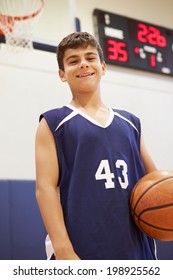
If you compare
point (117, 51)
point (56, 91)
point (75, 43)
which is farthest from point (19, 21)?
point (75, 43)

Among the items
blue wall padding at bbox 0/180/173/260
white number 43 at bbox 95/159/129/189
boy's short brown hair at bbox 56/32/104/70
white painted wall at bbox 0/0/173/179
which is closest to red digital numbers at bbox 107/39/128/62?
white painted wall at bbox 0/0/173/179

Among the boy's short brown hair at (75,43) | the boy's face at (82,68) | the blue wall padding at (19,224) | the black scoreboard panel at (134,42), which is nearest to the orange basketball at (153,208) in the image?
the boy's face at (82,68)

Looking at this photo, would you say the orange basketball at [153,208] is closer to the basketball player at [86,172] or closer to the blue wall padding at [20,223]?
→ the basketball player at [86,172]

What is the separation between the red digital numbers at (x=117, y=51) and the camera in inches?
139

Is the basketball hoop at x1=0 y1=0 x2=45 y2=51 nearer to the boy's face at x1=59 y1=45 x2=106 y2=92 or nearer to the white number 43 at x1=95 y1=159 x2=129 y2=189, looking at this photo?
the boy's face at x1=59 y1=45 x2=106 y2=92

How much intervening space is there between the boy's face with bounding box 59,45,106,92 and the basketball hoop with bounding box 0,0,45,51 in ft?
4.85

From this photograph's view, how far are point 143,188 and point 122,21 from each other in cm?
282

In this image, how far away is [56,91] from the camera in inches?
129

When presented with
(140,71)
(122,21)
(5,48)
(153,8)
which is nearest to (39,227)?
(5,48)

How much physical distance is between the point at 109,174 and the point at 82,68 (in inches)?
16.5

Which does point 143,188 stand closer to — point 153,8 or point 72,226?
point 72,226

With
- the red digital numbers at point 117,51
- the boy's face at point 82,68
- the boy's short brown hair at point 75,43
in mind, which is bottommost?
the boy's face at point 82,68

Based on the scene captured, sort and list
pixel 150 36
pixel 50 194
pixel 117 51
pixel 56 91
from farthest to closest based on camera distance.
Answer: pixel 150 36 → pixel 117 51 → pixel 56 91 → pixel 50 194

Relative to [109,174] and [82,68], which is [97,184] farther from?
[82,68]
